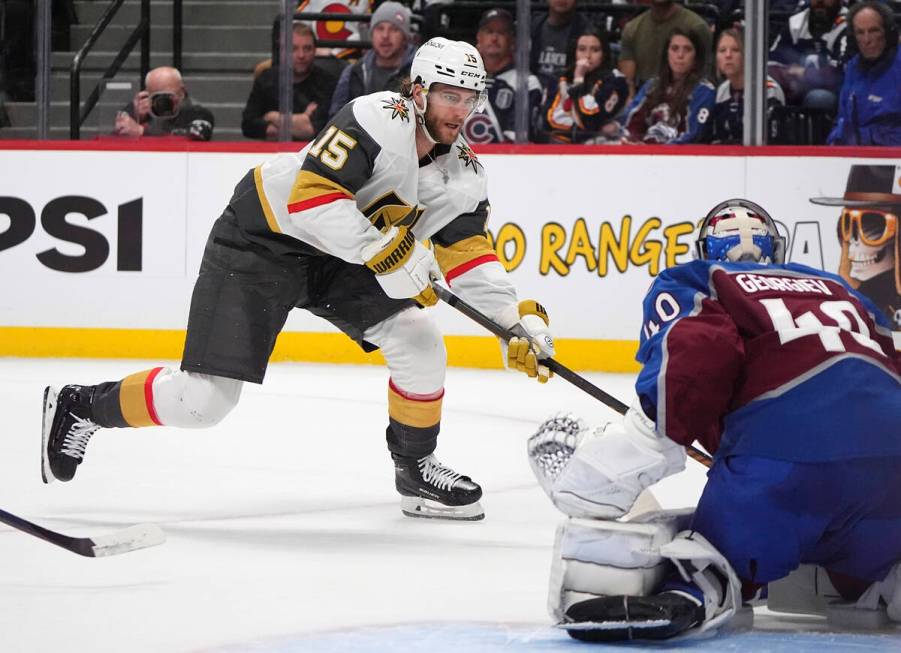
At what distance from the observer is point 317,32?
21.5 ft

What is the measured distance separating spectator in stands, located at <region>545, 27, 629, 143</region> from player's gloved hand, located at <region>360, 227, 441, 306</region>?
3011mm

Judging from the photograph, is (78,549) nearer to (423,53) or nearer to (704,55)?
(423,53)

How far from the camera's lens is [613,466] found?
7.25 feet

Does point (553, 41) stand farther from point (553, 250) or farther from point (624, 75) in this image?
point (553, 250)

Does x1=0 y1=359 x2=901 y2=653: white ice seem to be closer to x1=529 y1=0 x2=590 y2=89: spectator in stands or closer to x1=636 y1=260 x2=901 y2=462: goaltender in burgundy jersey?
x1=636 y1=260 x2=901 y2=462: goaltender in burgundy jersey

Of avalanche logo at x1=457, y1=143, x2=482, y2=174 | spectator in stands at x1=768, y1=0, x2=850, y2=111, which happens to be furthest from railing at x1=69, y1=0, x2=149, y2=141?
avalanche logo at x1=457, y1=143, x2=482, y2=174

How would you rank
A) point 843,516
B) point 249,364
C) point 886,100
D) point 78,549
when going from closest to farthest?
1. point 843,516
2. point 78,549
3. point 249,364
4. point 886,100

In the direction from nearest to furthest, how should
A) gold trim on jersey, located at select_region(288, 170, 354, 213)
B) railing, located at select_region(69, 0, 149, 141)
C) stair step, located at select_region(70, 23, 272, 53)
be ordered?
gold trim on jersey, located at select_region(288, 170, 354, 213), railing, located at select_region(69, 0, 149, 141), stair step, located at select_region(70, 23, 272, 53)

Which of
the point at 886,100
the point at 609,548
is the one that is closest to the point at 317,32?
the point at 886,100

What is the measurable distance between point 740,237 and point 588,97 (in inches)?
153

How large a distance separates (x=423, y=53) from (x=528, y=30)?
304 cm

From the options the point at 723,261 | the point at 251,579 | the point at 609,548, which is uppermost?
the point at 723,261

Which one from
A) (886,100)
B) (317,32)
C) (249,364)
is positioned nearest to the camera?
(249,364)

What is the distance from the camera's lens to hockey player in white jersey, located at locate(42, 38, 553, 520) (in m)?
3.21
